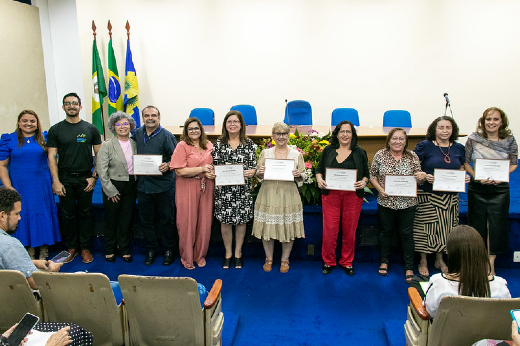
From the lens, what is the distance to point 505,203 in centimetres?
358

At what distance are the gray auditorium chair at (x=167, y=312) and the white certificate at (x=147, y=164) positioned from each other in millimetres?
1687

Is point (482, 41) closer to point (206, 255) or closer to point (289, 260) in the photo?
point (289, 260)

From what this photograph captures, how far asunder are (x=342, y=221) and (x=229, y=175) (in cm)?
116

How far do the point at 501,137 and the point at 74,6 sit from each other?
7.25 metres

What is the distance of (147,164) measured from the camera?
3.69 meters

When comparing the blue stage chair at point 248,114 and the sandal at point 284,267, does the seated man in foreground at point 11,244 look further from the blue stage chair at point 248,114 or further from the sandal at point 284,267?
the blue stage chair at point 248,114

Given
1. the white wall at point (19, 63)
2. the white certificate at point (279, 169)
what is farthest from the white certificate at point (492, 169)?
the white wall at point (19, 63)

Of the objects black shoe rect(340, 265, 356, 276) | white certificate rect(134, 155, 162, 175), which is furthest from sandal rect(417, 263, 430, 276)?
white certificate rect(134, 155, 162, 175)

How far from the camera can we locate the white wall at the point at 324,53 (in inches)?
300

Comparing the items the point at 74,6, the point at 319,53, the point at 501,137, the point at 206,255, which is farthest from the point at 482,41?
the point at 74,6

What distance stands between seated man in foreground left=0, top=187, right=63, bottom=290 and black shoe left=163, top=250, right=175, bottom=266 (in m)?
1.77

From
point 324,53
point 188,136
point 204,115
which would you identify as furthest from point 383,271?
point 324,53

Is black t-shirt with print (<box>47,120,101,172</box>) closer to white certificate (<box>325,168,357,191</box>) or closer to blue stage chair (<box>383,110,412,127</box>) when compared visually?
white certificate (<box>325,168,357,191</box>)

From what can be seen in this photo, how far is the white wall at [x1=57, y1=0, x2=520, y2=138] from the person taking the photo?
300 inches
